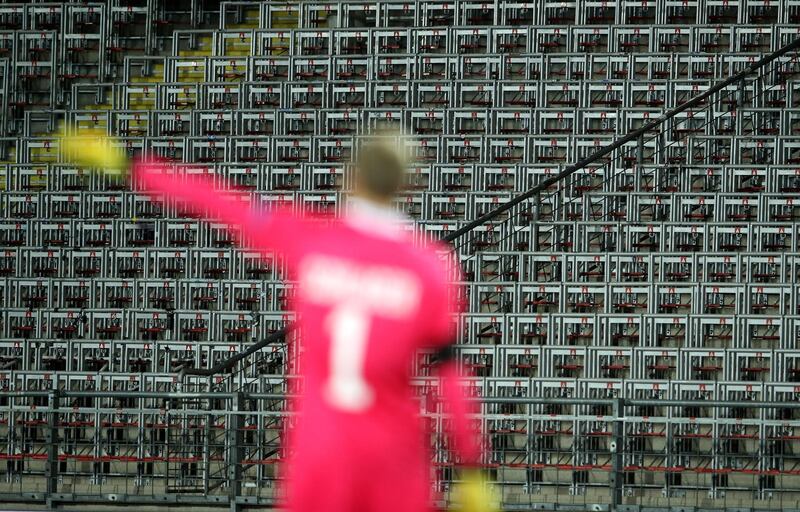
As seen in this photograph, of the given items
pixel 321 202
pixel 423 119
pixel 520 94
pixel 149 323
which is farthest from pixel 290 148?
pixel 149 323

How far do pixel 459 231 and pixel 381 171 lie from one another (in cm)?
1027

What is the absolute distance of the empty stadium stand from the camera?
→ 12.8 metres

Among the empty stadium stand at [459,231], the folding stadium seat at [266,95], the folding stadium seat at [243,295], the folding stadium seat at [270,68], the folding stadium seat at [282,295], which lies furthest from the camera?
the folding stadium seat at [270,68]

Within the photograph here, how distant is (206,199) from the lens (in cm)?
426

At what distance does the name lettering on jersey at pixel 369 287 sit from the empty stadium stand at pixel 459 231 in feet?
23.9

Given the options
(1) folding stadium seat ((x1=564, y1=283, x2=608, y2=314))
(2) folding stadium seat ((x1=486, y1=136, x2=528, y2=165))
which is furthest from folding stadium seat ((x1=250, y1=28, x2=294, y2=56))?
(1) folding stadium seat ((x1=564, y1=283, x2=608, y2=314))

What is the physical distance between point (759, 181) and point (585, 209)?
178 cm

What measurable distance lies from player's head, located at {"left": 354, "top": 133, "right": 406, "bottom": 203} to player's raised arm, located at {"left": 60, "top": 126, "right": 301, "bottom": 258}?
24 centimetres

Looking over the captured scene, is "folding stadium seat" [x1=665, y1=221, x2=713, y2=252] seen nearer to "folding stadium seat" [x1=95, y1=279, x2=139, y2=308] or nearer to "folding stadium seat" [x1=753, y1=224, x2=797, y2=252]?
"folding stadium seat" [x1=753, y1=224, x2=797, y2=252]

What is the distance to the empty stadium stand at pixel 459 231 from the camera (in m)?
12.8

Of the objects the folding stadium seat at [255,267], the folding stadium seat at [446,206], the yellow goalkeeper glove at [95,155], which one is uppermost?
the folding stadium seat at [446,206]

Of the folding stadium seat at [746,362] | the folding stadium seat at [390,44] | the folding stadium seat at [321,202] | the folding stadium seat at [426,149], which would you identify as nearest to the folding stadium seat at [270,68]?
the folding stadium seat at [390,44]

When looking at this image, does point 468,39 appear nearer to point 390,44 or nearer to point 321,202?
point 390,44

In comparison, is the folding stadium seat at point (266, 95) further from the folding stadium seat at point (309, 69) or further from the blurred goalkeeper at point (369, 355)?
the blurred goalkeeper at point (369, 355)
